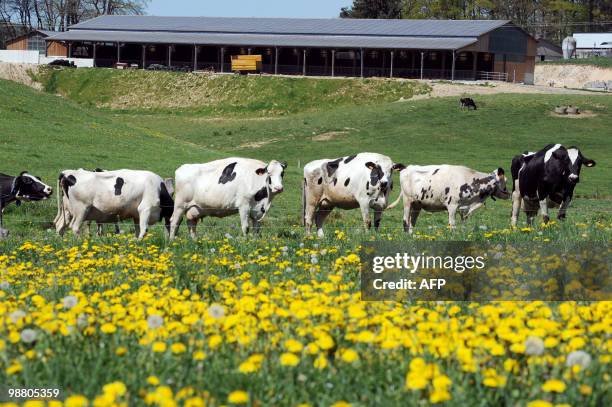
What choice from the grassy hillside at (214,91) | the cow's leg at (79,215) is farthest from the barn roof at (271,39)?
the cow's leg at (79,215)

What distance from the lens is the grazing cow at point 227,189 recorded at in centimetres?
1950

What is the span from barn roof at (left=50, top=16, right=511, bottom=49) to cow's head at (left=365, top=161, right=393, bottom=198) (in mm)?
66340

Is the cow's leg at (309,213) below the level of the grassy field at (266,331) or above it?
below

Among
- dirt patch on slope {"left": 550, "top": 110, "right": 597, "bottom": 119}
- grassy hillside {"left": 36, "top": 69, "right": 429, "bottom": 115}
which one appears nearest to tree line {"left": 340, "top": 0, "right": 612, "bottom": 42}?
grassy hillside {"left": 36, "top": 69, "right": 429, "bottom": 115}

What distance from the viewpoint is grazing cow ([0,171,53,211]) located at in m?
22.0

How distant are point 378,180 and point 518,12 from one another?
118759 mm

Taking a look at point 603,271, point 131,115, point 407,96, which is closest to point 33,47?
point 131,115

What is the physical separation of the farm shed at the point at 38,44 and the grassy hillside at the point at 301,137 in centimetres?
2938

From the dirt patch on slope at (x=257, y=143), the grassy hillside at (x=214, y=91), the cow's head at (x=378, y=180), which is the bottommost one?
the dirt patch on slope at (x=257, y=143)

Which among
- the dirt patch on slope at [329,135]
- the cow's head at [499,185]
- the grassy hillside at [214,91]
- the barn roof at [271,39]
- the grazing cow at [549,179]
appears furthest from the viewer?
the barn roof at [271,39]

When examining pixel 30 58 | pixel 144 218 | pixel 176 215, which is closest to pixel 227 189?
pixel 176 215

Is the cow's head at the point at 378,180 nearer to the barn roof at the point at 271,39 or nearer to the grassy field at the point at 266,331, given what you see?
the grassy field at the point at 266,331

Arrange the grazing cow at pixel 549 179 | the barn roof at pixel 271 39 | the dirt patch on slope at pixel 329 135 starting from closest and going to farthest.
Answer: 1. the grazing cow at pixel 549 179
2. the dirt patch on slope at pixel 329 135
3. the barn roof at pixel 271 39

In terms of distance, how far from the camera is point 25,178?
22359mm
